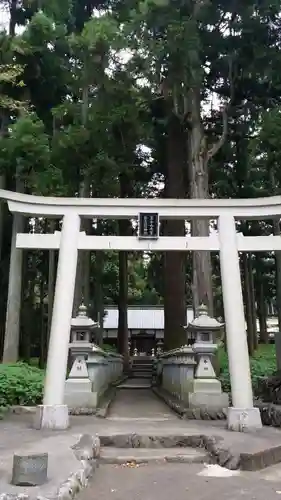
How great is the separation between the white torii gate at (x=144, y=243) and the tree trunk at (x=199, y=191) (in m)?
3.87

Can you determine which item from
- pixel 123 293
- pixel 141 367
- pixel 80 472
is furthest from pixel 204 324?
pixel 141 367

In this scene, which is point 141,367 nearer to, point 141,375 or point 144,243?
point 141,375

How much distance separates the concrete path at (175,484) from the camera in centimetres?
476

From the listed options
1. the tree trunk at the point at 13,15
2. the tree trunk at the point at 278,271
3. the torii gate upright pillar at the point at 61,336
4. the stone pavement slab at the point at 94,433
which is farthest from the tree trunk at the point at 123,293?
the torii gate upright pillar at the point at 61,336

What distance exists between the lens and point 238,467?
5.71 m

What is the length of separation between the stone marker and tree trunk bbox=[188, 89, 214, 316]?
28.5ft

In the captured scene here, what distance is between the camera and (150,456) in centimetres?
646

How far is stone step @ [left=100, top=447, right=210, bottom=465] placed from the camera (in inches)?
246

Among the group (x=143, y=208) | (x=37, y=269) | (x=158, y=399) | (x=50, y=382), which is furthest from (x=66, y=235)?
(x=37, y=269)

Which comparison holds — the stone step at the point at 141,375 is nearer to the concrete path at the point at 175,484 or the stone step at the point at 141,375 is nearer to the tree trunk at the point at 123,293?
Result: the tree trunk at the point at 123,293

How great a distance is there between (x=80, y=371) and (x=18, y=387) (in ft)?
4.41

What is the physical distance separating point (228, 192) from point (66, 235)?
40.2 feet

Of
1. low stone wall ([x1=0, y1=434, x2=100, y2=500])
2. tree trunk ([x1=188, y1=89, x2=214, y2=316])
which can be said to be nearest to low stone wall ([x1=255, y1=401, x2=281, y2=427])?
low stone wall ([x1=0, y1=434, x2=100, y2=500])

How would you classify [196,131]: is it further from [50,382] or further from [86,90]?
[50,382]
